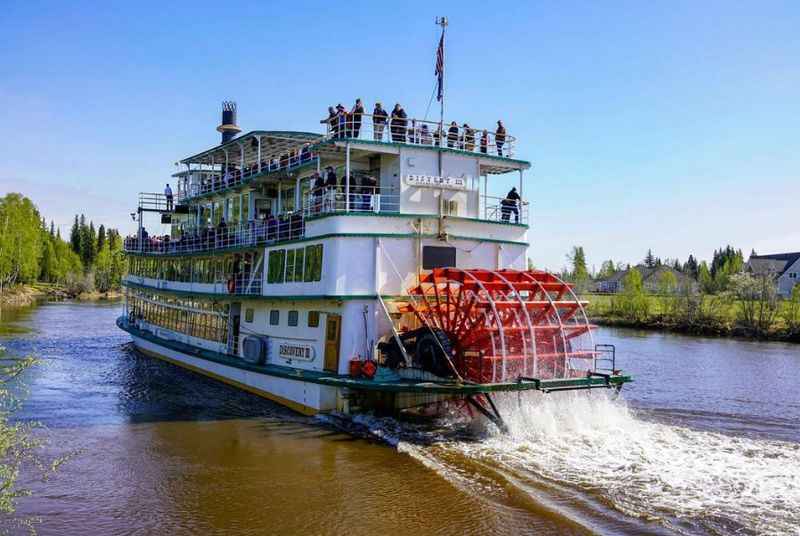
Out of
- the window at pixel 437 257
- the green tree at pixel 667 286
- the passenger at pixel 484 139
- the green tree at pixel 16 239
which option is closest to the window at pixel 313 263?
the window at pixel 437 257

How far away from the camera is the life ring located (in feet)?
51.2

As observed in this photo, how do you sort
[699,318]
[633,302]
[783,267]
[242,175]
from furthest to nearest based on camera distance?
[783,267] < [633,302] < [699,318] < [242,175]

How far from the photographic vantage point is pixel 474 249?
1858 cm

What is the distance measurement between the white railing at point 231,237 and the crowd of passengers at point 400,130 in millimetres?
2846

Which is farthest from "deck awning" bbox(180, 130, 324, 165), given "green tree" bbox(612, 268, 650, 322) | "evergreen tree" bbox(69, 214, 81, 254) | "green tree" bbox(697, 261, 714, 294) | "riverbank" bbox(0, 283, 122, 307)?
"evergreen tree" bbox(69, 214, 81, 254)

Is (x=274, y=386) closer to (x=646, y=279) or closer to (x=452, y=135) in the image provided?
(x=452, y=135)

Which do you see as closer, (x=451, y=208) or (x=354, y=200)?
(x=354, y=200)

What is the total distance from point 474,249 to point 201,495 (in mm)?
9872

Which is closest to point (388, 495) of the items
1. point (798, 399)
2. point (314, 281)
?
point (314, 281)

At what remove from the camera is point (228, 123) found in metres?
31.9

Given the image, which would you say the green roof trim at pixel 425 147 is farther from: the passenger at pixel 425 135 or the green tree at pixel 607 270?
the green tree at pixel 607 270

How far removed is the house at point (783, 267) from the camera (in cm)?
7200

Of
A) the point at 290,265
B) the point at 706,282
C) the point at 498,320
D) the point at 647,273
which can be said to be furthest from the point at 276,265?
the point at 647,273

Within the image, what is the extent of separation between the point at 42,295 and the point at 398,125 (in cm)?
7064
